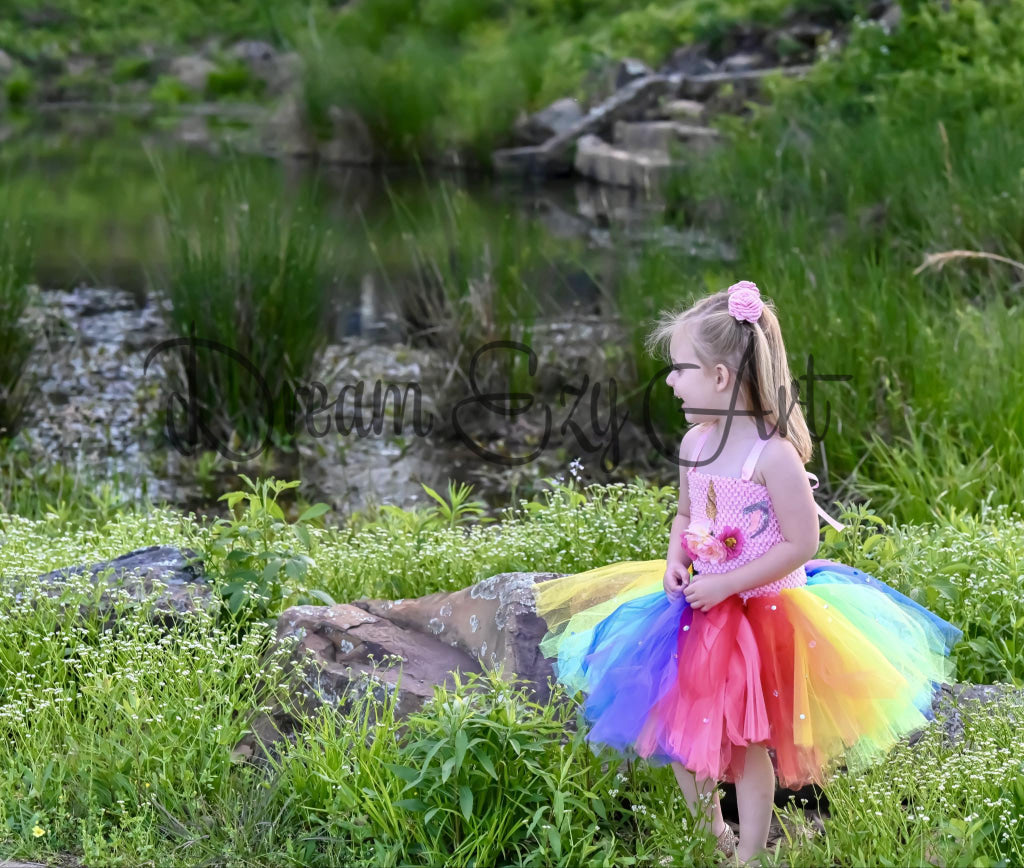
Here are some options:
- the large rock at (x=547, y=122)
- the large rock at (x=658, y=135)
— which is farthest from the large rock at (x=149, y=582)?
the large rock at (x=547, y=122)

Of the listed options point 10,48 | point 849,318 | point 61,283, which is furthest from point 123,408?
point 10,48

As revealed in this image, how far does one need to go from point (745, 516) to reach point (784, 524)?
0.08 meters

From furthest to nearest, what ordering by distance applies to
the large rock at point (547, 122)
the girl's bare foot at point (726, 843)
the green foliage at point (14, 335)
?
the large rock at point (547, 122) < the green foliage at point (14, 335) < the girl's bare foot at point (726, 843)

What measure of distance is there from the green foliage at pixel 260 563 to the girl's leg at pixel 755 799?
1.22 m

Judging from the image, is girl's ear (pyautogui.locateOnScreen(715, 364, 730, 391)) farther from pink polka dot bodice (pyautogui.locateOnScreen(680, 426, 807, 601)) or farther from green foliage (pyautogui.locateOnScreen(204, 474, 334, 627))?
green foliage (pyautogui.locateOnScreen(204, 474, 334, 627))

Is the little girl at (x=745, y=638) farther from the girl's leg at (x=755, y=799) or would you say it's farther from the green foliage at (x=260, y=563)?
the green foliage at (x=260, y=563)

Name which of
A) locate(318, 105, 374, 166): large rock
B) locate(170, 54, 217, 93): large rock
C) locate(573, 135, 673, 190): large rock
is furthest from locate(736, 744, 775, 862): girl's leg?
locate(170, 54, 217, 93): large rock

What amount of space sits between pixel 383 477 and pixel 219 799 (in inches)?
124

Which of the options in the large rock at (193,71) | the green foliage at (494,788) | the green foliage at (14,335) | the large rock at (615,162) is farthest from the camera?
the large rock at (193,71)

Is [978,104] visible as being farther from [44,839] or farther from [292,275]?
[44,839]

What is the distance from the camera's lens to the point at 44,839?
226 cm

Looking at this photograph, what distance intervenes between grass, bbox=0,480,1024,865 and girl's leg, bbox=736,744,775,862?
59 millimetres

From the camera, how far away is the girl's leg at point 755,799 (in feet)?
7.18

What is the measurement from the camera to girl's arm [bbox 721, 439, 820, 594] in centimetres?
218
